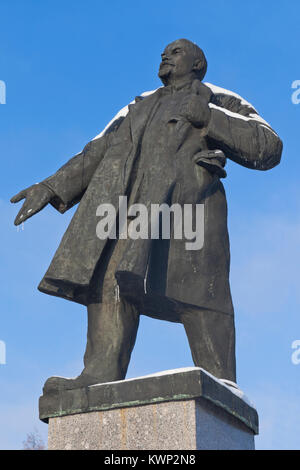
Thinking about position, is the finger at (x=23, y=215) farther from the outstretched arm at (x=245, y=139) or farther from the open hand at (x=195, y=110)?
the outstretched arm at (x=245, y=139)

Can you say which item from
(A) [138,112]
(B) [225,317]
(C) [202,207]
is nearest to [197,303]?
(B) [225,317]

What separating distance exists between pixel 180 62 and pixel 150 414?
9.15 ft

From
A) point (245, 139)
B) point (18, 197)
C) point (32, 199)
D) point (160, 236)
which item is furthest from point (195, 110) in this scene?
point (18, 197)

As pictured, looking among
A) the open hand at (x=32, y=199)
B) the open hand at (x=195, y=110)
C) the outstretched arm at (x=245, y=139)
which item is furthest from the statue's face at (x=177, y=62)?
the open hand at (x=32, y=199)

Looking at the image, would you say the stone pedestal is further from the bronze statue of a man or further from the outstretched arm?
the outstretched arm

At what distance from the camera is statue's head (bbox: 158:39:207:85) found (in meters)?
6.70

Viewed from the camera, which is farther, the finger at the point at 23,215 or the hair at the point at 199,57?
the hair at the point at 199,57

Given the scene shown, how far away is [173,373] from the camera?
5293mm

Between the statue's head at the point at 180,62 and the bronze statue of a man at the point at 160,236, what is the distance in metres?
0.02

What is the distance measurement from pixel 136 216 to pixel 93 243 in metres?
0.35

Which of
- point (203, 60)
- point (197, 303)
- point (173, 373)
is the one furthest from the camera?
point (203, 60)

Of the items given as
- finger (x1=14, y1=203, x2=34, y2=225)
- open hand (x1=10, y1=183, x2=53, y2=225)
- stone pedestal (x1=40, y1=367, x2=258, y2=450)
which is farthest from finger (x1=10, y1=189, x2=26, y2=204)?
stone pedestal (x1=40, y1=367, x2=258, y2=450)

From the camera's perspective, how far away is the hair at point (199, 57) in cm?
675
